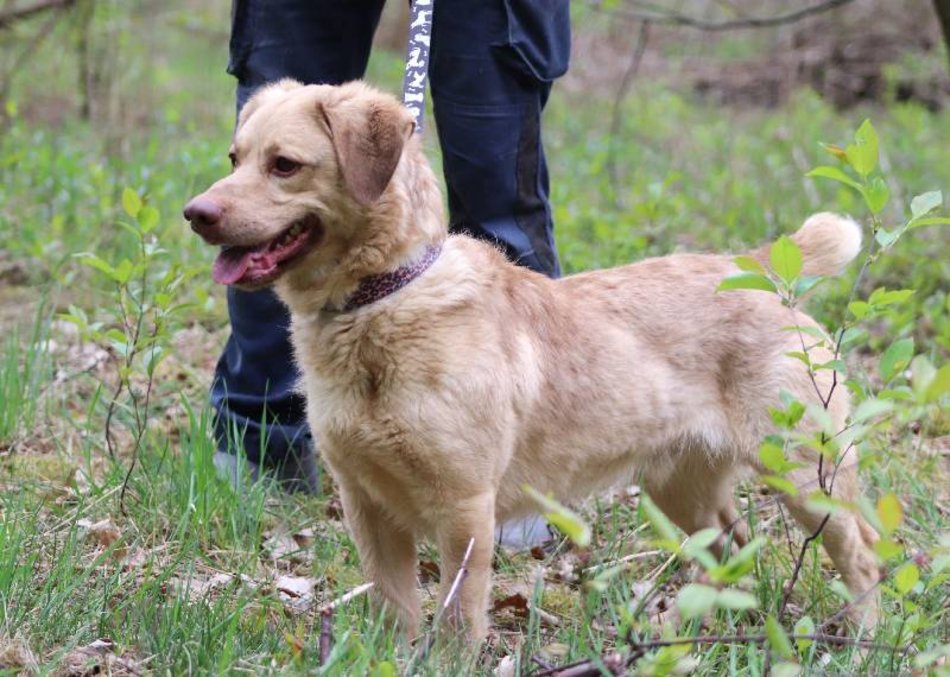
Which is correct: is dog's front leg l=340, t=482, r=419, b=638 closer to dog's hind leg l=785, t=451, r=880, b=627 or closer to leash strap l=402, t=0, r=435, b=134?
leash strap l=402, t=0, r=435, b=134

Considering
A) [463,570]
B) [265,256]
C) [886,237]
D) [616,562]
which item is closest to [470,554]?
[463,570]

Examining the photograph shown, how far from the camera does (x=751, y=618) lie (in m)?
3.51

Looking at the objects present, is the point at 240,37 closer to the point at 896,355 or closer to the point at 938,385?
the point at 896,355

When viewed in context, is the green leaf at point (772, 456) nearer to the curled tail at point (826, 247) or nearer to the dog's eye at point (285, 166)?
the dog's eye at point (285, 166)

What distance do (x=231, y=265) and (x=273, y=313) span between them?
1126 millimetres

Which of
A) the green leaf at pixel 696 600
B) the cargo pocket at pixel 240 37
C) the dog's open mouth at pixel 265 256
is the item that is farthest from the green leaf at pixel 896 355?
the cargo pocket at pixel 240 37

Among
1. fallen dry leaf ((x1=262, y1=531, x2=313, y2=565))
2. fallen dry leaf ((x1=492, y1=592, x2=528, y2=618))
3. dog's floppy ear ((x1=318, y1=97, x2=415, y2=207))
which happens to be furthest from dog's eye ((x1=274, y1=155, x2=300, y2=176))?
fallen dry leaf ((x1=492, y1=592, x2=528, y2=618))

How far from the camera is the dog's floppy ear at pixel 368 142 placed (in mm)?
2990

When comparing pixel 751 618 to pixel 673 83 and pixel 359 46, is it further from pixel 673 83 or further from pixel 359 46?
pixel 673 83

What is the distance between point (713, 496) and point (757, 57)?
1265cm

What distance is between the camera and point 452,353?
298cm

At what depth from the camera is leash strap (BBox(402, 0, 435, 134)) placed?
11.0 feet

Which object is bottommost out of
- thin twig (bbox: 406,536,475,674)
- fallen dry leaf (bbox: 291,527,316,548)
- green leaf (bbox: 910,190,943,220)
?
fallen dry leaf (bbox: 291,527,316,548)

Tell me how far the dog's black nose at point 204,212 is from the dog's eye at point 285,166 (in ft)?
0.72
